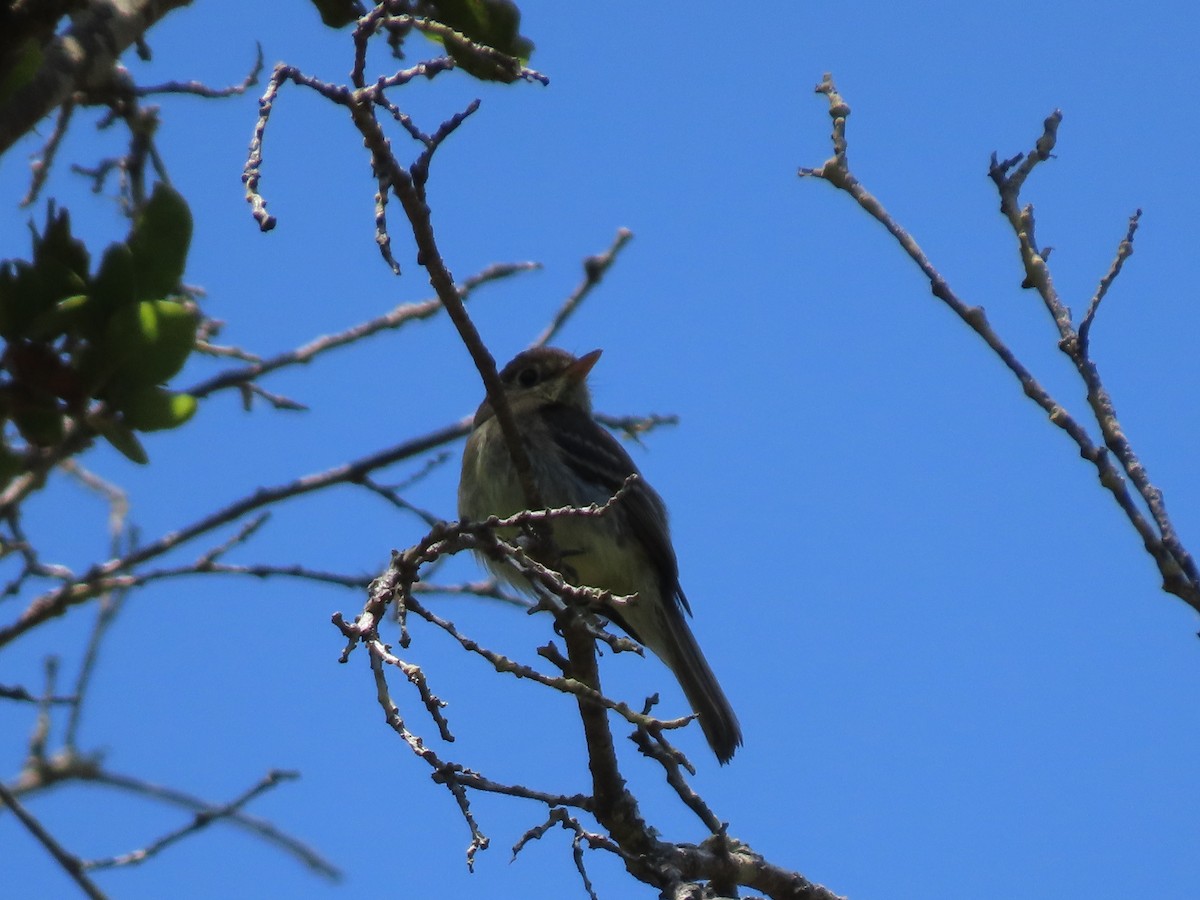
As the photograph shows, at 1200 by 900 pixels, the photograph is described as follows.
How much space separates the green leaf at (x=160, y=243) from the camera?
3.23 metres

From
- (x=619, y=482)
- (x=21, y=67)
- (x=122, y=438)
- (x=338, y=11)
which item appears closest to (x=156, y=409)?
(x=122, y=438)

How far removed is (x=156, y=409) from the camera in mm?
3238

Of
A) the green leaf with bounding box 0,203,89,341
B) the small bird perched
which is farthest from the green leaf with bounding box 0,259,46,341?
the small bird perched

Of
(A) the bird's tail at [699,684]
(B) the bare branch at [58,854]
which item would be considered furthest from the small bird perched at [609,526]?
(B) the bare branch at [58,854]

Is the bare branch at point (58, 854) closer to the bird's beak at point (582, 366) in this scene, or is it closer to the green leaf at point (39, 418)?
the green leaf at point (39, 418)

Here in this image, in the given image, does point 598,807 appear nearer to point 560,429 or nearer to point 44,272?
point 44,272

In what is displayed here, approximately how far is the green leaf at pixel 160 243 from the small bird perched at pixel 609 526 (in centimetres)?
319

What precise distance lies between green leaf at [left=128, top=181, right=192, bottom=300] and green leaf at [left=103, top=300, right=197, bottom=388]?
0.04m

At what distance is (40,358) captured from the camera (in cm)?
313

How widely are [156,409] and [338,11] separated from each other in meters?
1.29

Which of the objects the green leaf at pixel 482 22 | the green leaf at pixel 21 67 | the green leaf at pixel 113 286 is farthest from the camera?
the green leaf at pixel 482 22

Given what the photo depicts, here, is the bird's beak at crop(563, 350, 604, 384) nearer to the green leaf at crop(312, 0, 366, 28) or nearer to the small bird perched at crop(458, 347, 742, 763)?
the small bird perched at crop(458, 347, 742, 763)

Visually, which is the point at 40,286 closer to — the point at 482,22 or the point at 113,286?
the point at 113,286

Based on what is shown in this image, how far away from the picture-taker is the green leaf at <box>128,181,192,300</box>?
323 centimetres
